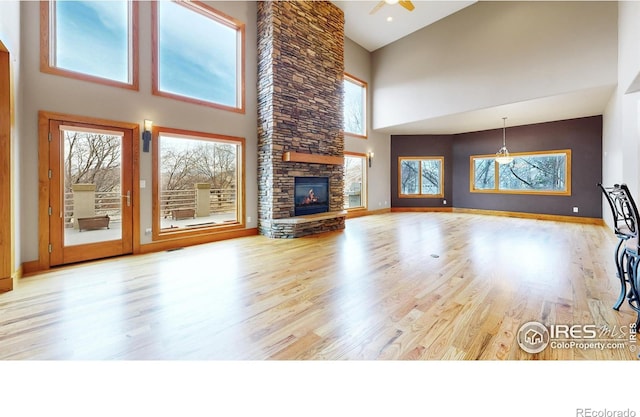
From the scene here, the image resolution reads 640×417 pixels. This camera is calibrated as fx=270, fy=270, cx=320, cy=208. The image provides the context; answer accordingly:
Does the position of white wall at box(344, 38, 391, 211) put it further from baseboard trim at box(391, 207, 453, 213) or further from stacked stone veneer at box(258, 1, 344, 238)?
stacked stone veneer at box(258, 1, 344, 238)

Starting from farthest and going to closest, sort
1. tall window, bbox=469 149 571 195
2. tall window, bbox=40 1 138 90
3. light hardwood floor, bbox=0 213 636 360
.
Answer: tall window, bbox=469 149 571 195
tall window, bbox=40 1 138 90
light hardwood floor, bbox=0 213 636 360

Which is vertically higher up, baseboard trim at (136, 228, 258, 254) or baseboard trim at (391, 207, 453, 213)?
baseboard trim at (391, 207, 453, 213)

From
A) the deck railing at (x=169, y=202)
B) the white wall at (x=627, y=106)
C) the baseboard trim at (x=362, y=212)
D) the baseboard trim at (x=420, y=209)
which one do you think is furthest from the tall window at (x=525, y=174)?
the deck railing at (x=169, y=202)

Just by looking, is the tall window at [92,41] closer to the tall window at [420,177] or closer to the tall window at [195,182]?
the tall window at [195,182]

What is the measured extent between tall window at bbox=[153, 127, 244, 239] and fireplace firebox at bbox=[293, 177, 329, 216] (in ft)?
4.19

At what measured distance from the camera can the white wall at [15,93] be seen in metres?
2.94

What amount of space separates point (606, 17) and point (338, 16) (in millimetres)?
5544

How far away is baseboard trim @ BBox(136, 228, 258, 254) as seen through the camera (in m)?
4.54

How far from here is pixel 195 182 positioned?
220 inches

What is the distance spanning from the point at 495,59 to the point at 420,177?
181 inches

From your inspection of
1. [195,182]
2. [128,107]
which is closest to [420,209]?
[195,182]

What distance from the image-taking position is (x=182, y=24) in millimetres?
5020

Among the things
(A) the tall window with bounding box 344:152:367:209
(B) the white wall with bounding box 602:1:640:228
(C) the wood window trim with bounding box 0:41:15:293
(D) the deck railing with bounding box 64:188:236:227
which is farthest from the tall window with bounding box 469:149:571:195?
(C) the wood window trim with bounding box 0:41:15:293
